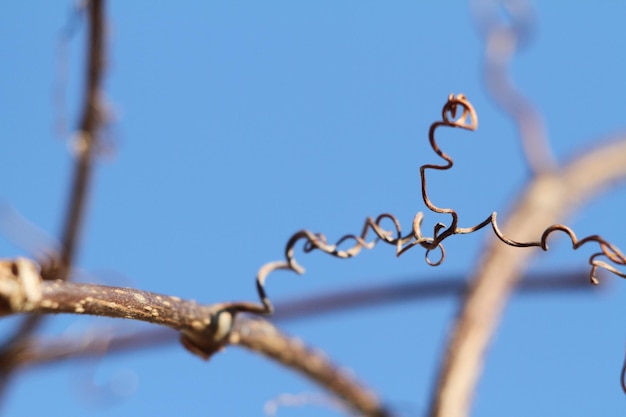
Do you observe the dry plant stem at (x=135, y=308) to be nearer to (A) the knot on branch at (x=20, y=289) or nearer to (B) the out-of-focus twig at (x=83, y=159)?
(A) the knot on branch at (x=20, y=289)

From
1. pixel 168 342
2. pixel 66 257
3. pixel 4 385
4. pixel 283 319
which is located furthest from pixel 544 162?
pixel 4 385

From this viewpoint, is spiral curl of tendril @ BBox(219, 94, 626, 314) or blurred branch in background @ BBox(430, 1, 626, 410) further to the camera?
blurred branch in background @ BBox(430, 1, 626, 410)

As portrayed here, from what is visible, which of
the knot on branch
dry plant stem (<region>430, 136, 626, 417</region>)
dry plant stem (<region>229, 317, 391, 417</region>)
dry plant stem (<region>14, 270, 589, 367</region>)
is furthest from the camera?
dry plant stem (<region>14, 270, 589, 367</region>)

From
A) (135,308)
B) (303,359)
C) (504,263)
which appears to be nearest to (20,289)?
(135,308)

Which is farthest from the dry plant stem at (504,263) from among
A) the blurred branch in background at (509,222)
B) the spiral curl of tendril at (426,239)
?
the spiral curl of tendril at (426,239)

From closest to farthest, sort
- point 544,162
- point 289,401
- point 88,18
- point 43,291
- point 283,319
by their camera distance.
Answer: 1. point 43,291
2. point 289,401
3. point 88,18
4. point 283,319
5. point 544,162

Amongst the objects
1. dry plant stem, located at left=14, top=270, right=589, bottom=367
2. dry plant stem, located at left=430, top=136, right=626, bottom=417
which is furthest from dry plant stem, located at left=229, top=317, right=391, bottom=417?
dry plant stem, located at left=14, top=270, right=589, bottom=367

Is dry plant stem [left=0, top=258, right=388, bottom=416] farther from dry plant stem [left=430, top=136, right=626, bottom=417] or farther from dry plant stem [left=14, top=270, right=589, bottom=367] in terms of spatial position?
dry plant stem [left=14, top=270, right=589, bottom=367]

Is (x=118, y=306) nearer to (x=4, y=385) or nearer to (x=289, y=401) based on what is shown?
(x=289, y=401)
